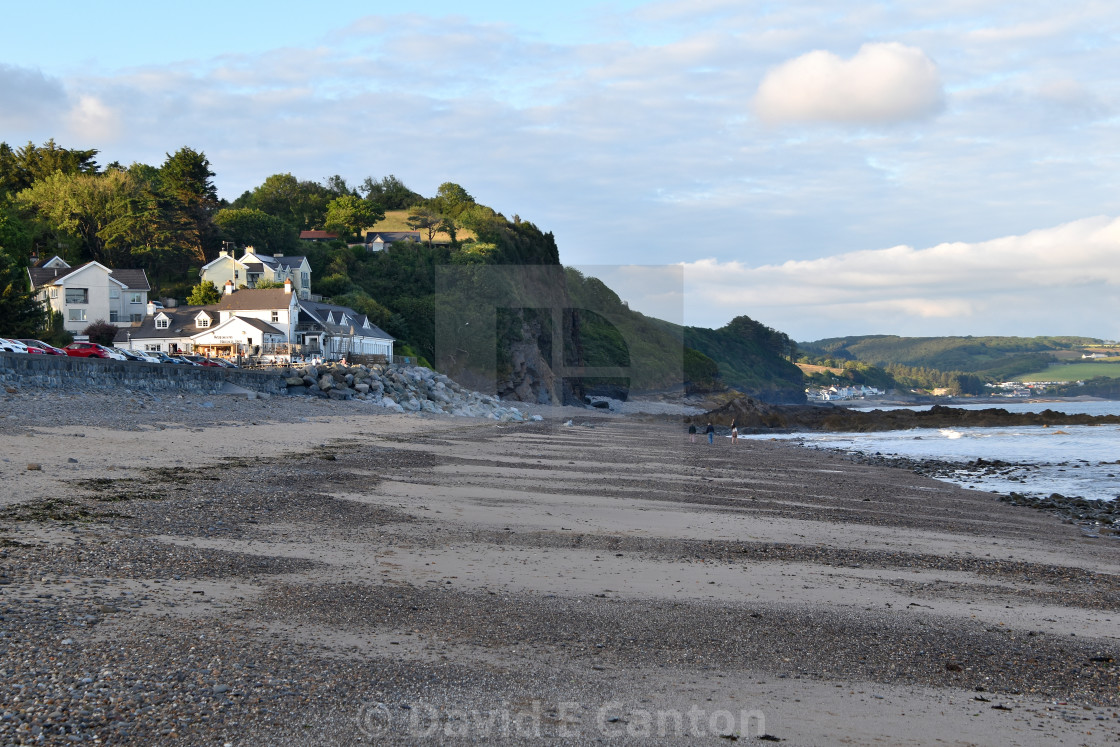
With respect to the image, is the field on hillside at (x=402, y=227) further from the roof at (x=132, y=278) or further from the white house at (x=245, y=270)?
the roof at (x=132, y=278)

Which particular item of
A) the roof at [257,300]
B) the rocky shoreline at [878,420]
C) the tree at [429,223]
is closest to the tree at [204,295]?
the roof at [257,300]

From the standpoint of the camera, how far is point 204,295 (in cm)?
5606

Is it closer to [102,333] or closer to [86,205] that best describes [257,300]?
[102,333]

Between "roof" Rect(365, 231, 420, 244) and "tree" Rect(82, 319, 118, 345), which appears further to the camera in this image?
"roof" Rect(365, 231, 420, 244)

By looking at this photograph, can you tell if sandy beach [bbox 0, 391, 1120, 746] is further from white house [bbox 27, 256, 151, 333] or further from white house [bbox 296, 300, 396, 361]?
white house [bbox 27, 256, 151, 333]

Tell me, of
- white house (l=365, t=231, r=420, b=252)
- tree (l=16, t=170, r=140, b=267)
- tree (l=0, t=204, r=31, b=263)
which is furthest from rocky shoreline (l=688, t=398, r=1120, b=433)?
tree (l=16, t=170, r=140, b=267)

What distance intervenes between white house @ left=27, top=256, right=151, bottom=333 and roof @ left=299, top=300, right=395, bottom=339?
36.3 ft

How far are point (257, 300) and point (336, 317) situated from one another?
588 centimetres

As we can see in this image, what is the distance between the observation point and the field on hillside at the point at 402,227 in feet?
281

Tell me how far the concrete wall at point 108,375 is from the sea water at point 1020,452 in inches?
944

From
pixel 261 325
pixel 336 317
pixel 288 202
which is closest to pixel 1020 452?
pixel 261 325

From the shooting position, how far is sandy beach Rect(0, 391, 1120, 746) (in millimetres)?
4434

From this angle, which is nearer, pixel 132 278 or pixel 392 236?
pixel 132 278

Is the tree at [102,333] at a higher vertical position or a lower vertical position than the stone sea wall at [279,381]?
higher
